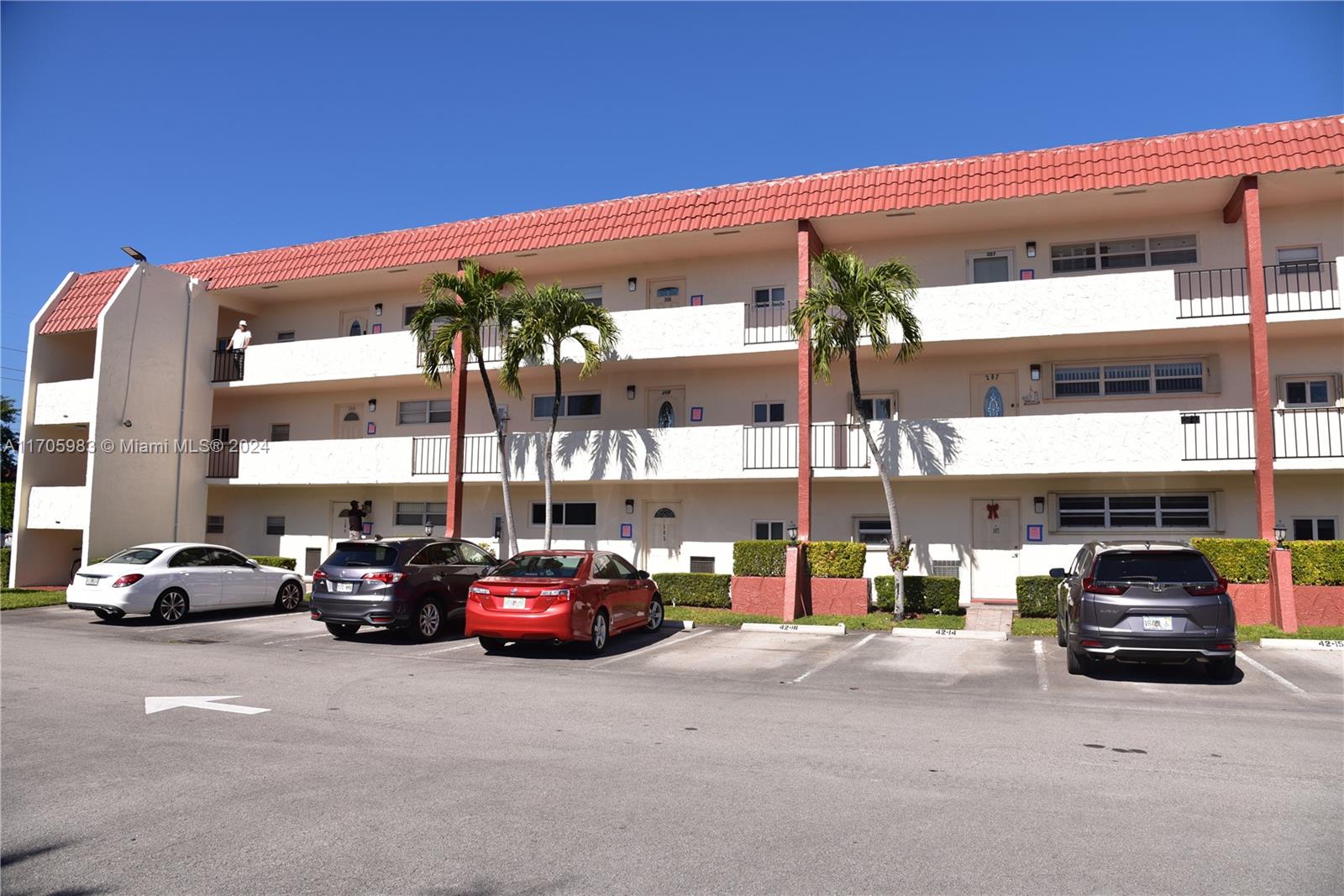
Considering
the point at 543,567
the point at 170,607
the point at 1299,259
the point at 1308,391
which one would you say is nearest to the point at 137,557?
the point at 170,607

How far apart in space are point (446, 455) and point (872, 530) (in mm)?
10490

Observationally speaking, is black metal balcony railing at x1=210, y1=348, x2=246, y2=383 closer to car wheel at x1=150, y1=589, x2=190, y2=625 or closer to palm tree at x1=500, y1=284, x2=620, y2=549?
palm tree at x1=500, y1=284, x2=620, y2=549

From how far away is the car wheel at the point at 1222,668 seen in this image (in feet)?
37.3

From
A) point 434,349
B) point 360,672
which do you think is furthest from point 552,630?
point 434,349

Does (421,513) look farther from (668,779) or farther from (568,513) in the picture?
(668,779)

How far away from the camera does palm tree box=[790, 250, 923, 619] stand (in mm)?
17375

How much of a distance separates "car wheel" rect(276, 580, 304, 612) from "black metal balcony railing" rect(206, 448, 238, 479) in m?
7.92

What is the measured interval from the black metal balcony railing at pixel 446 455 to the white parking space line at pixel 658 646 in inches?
330

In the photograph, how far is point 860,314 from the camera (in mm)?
17375

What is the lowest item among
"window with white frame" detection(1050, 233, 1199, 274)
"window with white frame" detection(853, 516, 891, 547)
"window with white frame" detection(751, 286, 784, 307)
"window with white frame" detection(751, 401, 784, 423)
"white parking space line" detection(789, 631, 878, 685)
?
"white parking space line" detection(789, 631, 878, 685)

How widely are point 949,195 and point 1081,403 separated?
212 inches

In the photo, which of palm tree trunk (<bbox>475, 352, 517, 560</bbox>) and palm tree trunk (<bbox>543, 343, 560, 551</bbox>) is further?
palm tree trunk (<bbox>475, 352, 517, 560</bbox>)

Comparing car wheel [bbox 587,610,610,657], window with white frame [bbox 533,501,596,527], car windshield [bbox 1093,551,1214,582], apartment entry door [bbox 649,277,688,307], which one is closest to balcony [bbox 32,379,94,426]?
window with white frame [bbox 533,501,596,527]

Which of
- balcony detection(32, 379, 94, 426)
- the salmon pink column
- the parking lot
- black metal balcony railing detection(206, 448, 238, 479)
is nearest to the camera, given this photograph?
the parking lot
